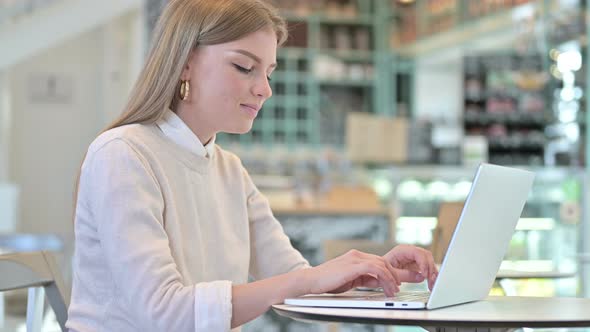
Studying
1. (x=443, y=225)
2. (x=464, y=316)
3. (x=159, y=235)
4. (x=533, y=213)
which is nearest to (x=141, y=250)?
(x=159, y=235)

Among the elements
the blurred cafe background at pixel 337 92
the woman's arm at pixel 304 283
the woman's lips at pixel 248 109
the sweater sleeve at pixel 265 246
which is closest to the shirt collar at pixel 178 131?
the woman's lips at pixel 248 109

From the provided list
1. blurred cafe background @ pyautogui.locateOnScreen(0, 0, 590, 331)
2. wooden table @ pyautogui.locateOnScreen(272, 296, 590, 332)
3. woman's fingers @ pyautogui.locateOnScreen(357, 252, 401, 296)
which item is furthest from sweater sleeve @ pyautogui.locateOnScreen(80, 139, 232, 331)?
blurred cafe background @ pyautogui.locateOnScreen(0, 0, 590, 331)

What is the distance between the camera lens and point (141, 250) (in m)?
1.52

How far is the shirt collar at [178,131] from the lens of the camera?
1.78 m

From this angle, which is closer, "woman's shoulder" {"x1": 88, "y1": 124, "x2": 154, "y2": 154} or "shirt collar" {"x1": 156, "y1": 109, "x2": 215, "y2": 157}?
"woman's shoulder" {"x1": 88, "y1": 124, "x2": 154, "y2": 154}

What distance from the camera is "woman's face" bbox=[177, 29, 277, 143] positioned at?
173cm

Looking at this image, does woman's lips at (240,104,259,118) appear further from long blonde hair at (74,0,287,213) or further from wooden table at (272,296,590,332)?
wooden table at (272,296,590,332)

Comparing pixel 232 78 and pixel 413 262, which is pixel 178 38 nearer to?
pixel 232 78

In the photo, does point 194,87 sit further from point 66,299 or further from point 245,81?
point 66,299

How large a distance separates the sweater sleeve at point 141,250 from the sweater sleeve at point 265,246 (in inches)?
15.7

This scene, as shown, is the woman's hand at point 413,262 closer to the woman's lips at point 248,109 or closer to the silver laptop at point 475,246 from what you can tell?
the silver laptop at point 475,246

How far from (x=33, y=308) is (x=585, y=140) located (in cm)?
459

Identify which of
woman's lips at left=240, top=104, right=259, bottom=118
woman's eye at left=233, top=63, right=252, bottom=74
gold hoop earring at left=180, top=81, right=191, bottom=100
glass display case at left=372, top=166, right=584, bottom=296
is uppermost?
woman's eye at left=233, top=63, right=252, bottom=74

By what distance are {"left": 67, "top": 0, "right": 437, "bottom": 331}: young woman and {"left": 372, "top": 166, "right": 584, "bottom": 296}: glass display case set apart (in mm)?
2633
